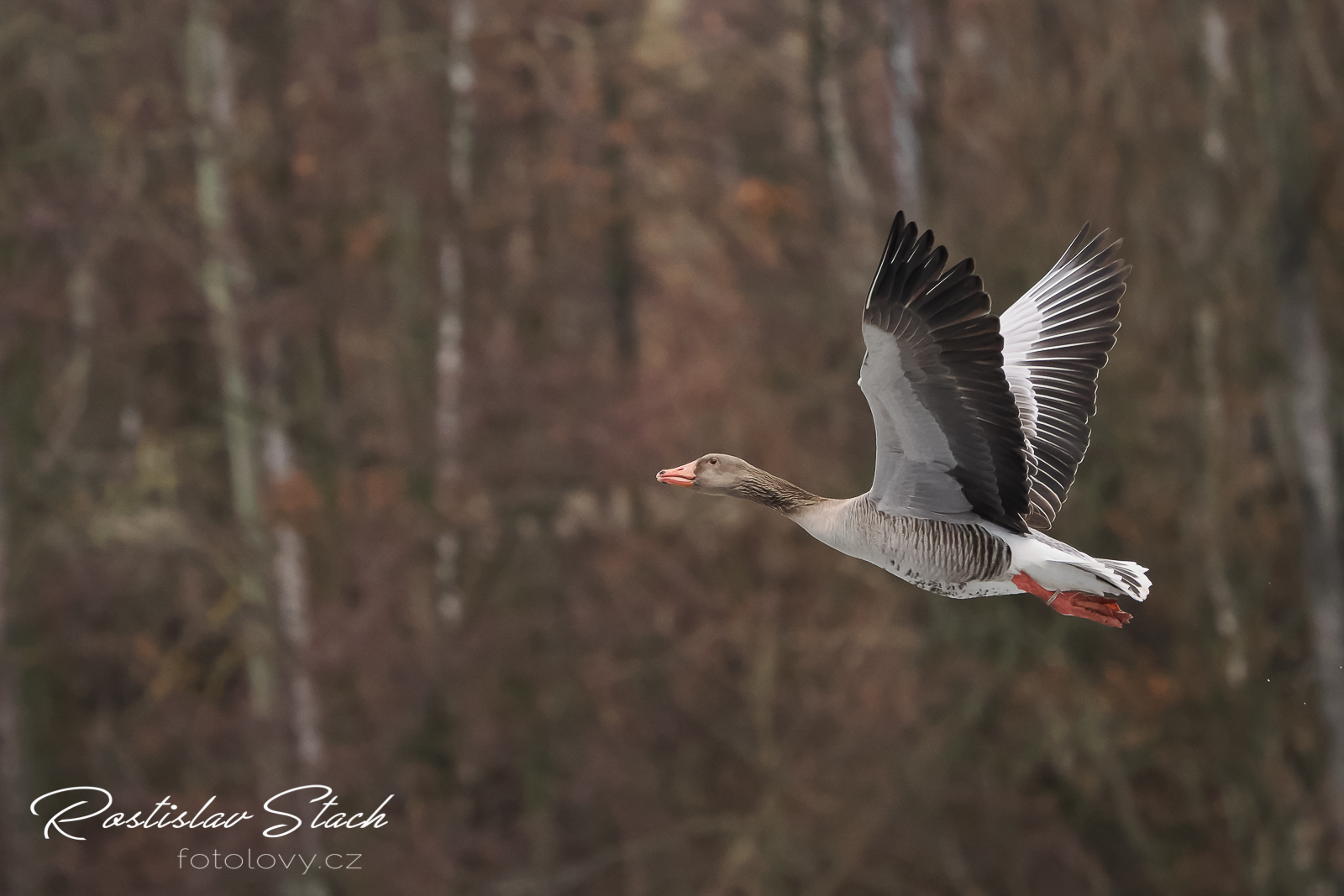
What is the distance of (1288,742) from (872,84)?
33.1 feet

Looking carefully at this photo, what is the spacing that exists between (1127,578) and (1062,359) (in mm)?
1753

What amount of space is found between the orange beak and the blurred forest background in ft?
27.4

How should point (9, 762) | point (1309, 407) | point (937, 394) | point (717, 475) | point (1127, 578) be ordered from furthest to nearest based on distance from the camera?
point (9, 762)
point (1309, 407)
point (717, 475)
point (1127, 578)
point (937, 394)

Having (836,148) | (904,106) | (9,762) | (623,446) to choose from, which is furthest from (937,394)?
(9,762)

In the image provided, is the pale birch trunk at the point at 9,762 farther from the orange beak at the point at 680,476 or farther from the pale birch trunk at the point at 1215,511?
the orange beak at the point at 680,476

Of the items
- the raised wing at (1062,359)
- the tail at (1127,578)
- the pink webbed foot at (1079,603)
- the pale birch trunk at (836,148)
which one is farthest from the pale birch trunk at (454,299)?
the tail at (1127,578)

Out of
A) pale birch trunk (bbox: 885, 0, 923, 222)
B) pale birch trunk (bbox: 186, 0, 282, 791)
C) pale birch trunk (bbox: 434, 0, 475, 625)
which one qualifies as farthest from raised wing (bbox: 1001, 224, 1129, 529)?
pale birch trunk (bbox: 186, 0, 282, 791)

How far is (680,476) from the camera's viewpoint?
289 inches

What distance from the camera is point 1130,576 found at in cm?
654

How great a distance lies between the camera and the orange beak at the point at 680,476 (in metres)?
7.24

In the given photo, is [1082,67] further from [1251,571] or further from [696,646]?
[696,646]

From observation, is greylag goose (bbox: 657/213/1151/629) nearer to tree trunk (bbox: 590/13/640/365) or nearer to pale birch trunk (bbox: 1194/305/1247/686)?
pale birch trunk (bbox: 1194/305/1247/686)

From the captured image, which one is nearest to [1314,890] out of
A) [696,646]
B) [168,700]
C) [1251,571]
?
[1251,571]

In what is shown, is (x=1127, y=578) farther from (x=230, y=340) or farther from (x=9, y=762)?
(x=9, y=762)
